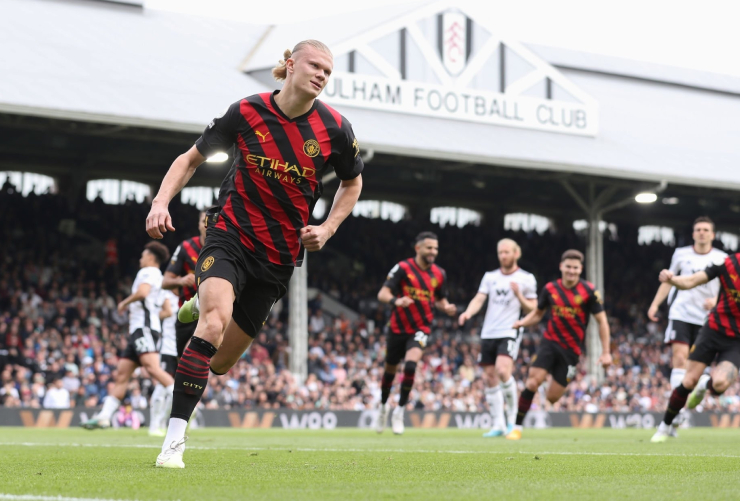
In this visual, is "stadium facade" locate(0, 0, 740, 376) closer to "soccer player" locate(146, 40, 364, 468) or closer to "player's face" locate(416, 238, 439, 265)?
"player's face" locate(416, 238, 439, 265)

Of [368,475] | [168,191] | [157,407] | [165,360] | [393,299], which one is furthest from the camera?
[393,299]

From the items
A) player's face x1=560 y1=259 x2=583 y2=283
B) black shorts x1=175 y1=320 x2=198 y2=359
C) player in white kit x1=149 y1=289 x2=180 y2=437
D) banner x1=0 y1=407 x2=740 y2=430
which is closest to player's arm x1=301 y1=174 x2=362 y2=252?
black shorts x1=175 y1=320 x2=198 y2=359

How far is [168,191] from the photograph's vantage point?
5.74 metres

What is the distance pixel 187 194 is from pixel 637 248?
17.0 meters

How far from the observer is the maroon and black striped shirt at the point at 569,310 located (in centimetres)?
1220

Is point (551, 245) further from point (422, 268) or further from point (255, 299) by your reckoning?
point (255, 299)

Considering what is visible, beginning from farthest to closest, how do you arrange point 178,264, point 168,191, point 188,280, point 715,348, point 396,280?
point 396,280 < point 178,264 < point 188,280 < point 715,348 < point 168,191

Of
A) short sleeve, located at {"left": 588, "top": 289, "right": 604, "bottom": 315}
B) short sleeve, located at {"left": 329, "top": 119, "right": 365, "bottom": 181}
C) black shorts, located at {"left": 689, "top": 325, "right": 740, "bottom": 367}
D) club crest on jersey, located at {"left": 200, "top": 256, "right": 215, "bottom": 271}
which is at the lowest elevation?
black shorts, located at {"left": 689, "top": 325, "right": 740, "bottom": 367}

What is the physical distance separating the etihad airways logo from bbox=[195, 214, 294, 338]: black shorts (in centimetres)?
37

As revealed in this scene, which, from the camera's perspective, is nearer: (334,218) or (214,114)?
(334,218)

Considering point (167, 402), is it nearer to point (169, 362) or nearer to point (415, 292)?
point (169, 362)

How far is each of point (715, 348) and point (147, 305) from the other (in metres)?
6.76

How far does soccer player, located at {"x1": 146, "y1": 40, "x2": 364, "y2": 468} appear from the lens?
5934 millimetres

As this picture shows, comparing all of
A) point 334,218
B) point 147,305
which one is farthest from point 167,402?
point 334,218
